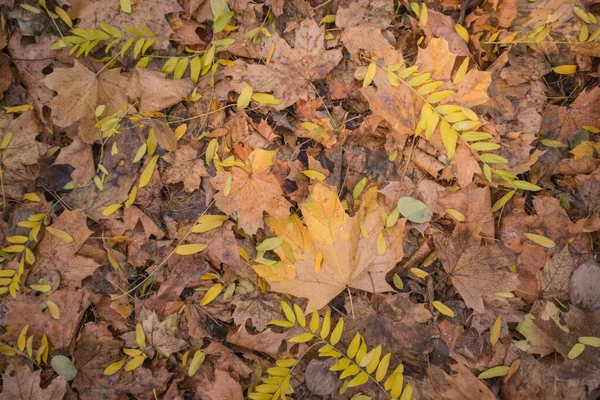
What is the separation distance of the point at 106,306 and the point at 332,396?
0.98 metres

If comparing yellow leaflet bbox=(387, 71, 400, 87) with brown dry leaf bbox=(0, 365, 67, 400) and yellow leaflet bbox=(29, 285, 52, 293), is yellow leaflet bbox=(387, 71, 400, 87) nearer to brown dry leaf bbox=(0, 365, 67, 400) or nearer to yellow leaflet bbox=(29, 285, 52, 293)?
yellow leaflet bbox=(29, 285, 52, 293)

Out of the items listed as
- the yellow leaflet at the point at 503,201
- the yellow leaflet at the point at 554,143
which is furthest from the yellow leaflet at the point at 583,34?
the yellow leaflet at the point at 503,201

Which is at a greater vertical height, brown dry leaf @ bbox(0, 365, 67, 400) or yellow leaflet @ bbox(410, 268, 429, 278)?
yellow leaflet @ bbox(410, 268, 429, 278)

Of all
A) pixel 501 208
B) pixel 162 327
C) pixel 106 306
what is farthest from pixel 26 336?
pixel 501 208

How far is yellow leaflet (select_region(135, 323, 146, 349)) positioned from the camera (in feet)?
5.71

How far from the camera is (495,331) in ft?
5.47

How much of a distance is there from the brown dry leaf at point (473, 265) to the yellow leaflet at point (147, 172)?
3.87ft

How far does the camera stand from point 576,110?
179 cm

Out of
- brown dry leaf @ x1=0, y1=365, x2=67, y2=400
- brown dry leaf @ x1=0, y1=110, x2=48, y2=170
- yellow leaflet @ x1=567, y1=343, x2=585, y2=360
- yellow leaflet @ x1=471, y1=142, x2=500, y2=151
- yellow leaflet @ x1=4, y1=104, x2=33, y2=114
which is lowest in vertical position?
brown dry leaf @ x1=0, y1=365, x2=67, y2=400

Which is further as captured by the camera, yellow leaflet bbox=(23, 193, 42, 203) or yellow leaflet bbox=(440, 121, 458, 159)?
yellow leaflet bbox=(23, 193, 42, 203)

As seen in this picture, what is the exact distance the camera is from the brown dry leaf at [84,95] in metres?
1.77

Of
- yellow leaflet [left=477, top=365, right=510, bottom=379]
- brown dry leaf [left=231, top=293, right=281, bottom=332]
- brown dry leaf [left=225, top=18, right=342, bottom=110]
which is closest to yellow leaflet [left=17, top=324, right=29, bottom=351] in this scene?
brown dry leaf [left=231, top=293, right=281, bottom=332]

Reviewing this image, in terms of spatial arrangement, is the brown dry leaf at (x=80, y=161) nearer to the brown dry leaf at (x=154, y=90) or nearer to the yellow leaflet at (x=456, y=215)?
the brown dry leaf at (x=154, y=90)

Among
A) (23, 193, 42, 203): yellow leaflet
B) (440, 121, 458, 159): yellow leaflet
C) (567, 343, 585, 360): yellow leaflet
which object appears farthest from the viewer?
(23, 193, 42, 203): yellow leaflet
